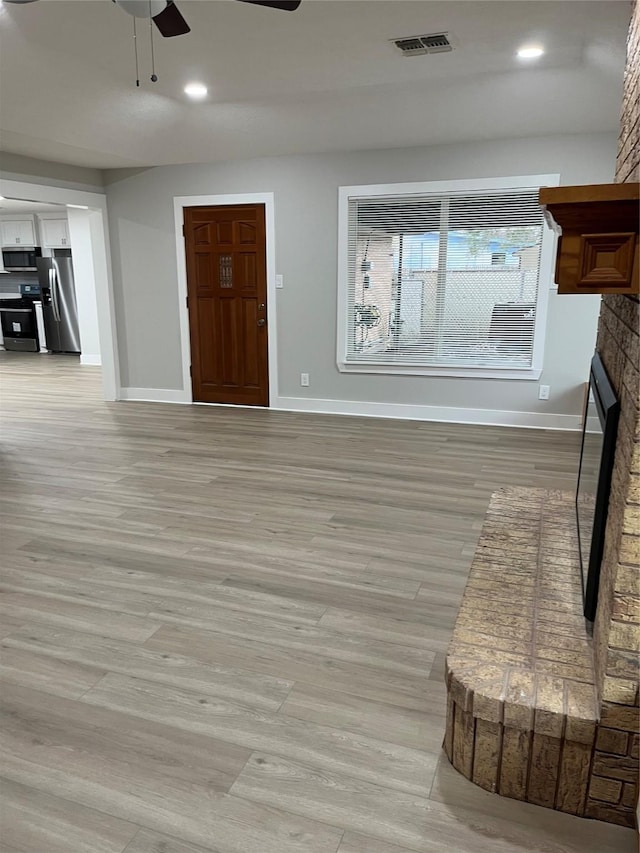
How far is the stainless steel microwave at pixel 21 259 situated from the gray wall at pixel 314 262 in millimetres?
5233

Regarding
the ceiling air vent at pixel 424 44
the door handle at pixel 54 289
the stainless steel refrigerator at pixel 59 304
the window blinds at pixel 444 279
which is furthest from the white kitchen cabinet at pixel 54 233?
the ceiling air vent at pixel 424 44

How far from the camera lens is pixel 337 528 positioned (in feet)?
11.2

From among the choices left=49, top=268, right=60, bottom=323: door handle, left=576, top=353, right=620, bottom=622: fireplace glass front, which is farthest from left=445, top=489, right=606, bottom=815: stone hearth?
left=49, top=268, right=60, bottom=323: door handle

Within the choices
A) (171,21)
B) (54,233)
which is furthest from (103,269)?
(54,233)

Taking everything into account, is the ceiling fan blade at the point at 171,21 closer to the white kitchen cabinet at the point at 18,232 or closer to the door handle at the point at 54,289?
the door handle at the point at 54,289

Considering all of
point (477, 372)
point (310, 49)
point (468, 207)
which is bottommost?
point (477, 372)

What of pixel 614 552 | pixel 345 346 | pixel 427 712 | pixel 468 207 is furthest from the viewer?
pixel 345 346

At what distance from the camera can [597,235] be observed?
1523 millimetres

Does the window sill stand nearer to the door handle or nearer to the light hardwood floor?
the light hardwood floor

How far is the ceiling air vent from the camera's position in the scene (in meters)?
3.20

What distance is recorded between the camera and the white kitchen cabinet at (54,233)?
10.7 m

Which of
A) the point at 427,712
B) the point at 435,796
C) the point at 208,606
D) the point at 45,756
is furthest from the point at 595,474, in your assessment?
the point at 45,756

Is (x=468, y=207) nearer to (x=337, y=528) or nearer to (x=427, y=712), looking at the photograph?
(x=337, y=528)

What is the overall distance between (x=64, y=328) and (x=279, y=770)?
10207 mm
